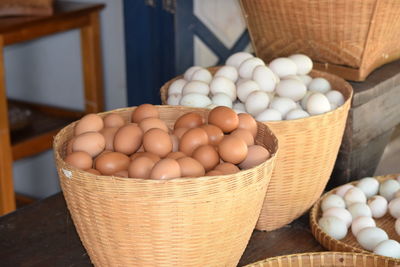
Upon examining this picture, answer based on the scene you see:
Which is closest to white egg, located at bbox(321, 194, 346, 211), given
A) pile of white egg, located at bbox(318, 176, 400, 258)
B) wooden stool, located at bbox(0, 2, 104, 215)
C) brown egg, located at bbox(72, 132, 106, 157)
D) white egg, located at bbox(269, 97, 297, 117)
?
pile of white egg, located at bbox(318, 176, 400, 258)

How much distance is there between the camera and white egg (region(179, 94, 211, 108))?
53.7 inches

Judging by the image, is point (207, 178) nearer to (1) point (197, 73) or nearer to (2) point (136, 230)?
(2) point (136, 230)

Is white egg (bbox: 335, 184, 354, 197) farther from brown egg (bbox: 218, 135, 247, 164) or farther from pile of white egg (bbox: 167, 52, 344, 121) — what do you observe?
brown egg (bbox: 218, 135, 247, 164)

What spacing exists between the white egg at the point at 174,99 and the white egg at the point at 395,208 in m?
0.51

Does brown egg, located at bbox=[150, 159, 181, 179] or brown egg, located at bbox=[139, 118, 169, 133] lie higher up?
brown egg, located at bbox=[150, 159, 181, 179]

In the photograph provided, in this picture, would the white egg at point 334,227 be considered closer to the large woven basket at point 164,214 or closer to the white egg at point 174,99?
the large woven basket at point 164,214

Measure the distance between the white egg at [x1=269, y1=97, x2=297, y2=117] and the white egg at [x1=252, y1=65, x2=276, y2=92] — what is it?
6 cm

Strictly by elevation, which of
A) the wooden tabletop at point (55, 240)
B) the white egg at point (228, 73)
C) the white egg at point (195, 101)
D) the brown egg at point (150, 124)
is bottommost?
the wooden tabletop at point (55, 240)

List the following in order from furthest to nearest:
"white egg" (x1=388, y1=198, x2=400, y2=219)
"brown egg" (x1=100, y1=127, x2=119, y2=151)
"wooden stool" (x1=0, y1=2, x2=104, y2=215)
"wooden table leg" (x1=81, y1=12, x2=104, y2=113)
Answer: "wooden table leg" (x1=81, y1=12, x2=104, y2=113)
"wooden stool" (x1=0, y1=2, x2=104, y2=215)
"white egg" (x1=388, y1=198, x2=400, y2=219)
"brown egg" (x1=100, y1=127, x2=119, y2=151)

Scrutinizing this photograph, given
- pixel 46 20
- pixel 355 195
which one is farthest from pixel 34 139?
pixel 355 195

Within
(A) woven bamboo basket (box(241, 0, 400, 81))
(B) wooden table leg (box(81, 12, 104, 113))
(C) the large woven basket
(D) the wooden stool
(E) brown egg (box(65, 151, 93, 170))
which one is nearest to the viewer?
(C) the large woven basket

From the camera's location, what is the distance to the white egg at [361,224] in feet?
4.24

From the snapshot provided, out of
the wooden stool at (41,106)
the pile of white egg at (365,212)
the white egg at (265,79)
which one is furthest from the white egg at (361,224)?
the wooden stool at (41,106)

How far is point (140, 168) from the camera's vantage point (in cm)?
101
